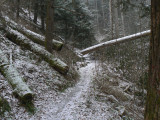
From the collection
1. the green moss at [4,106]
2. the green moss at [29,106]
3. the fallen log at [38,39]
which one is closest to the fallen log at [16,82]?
the green moss at [29,106]

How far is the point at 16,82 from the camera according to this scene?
483cm

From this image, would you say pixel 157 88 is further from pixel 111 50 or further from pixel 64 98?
pixel 111 50

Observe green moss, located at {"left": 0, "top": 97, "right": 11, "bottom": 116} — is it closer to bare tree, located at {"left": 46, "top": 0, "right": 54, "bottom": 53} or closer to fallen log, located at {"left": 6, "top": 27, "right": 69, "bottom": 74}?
fallen log, located at {"left": 6, "top": 27, "right": 69, "bottom": 74}

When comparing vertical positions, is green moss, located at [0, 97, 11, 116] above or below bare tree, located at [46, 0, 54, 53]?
below

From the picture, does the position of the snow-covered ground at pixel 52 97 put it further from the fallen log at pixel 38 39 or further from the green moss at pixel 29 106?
→ the fallen log at pixel 38 39

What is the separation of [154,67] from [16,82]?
14.3 feet

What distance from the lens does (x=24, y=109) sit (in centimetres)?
438

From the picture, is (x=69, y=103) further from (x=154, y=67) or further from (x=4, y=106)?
(x=154, y=67)

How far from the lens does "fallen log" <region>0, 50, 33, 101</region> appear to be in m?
4.53

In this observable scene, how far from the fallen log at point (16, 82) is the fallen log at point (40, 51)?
8.34 ft

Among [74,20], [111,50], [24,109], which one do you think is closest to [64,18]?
[74,20]

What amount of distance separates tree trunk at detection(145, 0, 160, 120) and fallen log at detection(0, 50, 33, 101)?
364 cm

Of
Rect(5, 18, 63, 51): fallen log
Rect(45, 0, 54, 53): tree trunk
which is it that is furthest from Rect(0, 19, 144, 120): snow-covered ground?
Rect(5, 18, 63, 51): fallen log

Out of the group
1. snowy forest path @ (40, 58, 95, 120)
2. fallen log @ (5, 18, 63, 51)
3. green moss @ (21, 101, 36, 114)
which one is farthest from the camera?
fallen log @ (5, 18, 63, 51)
